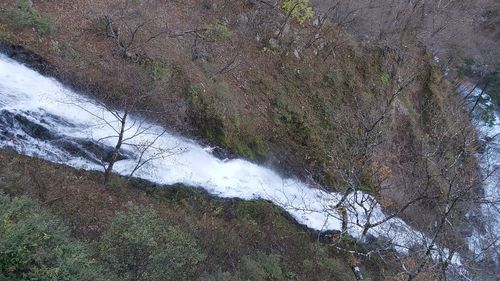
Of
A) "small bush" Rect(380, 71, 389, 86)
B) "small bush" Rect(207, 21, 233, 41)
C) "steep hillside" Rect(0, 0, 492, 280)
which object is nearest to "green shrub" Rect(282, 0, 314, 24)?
"steep hillside" Rect(0, 0, 492, 280)

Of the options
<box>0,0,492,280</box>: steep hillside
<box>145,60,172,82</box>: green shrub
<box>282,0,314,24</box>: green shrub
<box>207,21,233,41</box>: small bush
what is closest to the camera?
<box>0,0,492,280</box>: steep hillside

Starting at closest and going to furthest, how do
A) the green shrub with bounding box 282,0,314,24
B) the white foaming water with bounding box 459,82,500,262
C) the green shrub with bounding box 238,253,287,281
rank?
the green shrub with bounding box 238,253,287,281, the white foaming water with bounding box 459,82,500,262, the green shrub with bounding box 282,0,314,24

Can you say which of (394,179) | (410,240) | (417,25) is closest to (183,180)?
(410,240)

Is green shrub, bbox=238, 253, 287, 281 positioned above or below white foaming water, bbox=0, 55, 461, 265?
below

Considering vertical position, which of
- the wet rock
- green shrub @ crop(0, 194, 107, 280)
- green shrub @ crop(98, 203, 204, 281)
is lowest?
green shrub @ crop(0, 194, 107, 280)

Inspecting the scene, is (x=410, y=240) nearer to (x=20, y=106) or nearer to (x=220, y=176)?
(x=220, y=176)

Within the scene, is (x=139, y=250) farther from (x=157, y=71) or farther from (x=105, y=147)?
(x=157, y=71)

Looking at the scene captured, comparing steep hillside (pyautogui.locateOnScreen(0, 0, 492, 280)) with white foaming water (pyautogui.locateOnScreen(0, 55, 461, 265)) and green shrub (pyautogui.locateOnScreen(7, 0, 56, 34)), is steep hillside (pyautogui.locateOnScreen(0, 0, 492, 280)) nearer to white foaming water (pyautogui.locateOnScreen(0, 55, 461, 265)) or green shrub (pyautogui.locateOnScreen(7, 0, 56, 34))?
green shrub (pyautogui.locateOnScreen(7, 0, 56, 34))

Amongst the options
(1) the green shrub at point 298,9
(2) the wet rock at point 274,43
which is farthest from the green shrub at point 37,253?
(1) the green shrub at point 298,9
